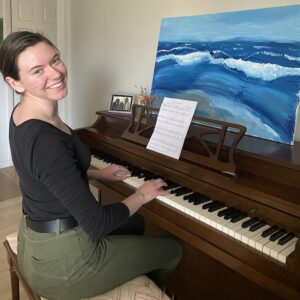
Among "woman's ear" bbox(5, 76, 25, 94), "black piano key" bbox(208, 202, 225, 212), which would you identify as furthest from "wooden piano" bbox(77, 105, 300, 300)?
"woman's ear" bbox(5, 76, 25, 94)

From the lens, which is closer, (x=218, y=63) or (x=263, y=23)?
(x=263, y=23)

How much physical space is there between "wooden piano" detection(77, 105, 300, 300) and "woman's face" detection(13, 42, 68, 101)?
1.99ft

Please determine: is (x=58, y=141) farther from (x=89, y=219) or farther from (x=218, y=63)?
(x=218, y=63)

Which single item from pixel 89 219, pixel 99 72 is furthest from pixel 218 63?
pixel 99 72

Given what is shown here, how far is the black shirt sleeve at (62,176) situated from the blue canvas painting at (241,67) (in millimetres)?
947

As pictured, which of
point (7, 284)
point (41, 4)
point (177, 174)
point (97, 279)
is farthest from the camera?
point (41, 4)

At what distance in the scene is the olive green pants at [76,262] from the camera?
108 centimetres

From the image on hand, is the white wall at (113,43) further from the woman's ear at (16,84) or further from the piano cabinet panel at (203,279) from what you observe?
the woman's ear at (16,84)

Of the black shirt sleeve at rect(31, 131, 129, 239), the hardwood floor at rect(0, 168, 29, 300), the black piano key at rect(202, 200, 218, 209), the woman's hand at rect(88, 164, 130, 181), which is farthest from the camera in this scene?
the hardwood floor at rect(0, 168, 29, 300)

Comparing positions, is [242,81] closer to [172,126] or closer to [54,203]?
[172,126]

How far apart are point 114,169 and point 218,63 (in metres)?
0.78

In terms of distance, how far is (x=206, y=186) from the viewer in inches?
53.6

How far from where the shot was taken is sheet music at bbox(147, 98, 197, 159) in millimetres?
1480

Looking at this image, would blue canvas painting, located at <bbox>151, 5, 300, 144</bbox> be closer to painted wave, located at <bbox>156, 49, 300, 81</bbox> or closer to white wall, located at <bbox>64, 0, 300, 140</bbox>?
painted wave, located at <bbox>156, 49, 300, 81</bbox>
